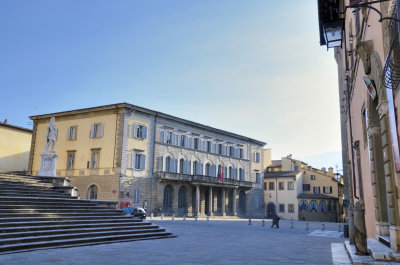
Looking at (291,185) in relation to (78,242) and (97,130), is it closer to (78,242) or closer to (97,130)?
(97,130)

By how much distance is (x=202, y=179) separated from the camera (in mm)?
44719

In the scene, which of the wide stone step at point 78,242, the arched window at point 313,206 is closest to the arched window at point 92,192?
the wide stone step at point 78,242

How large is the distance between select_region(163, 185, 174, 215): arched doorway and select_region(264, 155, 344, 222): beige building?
21600mm

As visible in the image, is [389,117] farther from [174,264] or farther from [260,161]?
[260,161]

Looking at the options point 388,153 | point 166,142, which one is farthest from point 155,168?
point 388,153

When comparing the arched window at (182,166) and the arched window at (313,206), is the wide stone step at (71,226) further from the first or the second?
the arched window at (313,206)

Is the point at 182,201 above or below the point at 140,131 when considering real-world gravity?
below

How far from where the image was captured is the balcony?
40656 mm

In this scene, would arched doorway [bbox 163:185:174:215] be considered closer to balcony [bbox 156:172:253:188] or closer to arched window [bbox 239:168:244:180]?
balcony [bbox 156:172:253:188]

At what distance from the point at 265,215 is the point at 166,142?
2417cm

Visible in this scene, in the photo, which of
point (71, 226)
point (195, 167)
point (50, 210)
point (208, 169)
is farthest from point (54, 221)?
point (208, 169)

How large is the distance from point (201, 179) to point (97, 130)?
1377 cm

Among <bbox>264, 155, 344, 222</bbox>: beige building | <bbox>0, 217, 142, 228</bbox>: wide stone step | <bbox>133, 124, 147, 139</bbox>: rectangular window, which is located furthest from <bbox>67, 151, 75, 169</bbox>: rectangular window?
<bbox>264, 155, 344, 222</bbox>: beige building

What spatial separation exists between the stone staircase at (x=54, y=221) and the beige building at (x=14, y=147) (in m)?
27.7
